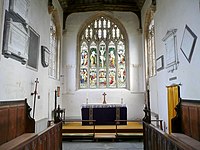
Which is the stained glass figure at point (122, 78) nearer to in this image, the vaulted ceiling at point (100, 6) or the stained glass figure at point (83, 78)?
the stained glass figure at point (83, 78)

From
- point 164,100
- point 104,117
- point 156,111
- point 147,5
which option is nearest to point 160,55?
point 164,100

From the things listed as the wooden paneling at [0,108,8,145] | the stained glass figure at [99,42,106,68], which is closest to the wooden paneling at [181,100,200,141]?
the wooden paneling at [0,108,8,145]

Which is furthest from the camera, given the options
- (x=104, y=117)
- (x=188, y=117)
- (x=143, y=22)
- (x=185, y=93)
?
(x=143, y=22)

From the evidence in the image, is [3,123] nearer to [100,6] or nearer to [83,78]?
[83,78]

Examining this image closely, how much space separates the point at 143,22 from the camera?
9.41 meters

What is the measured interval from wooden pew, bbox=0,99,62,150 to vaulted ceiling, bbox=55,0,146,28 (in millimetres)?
6380

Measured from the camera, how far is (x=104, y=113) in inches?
328

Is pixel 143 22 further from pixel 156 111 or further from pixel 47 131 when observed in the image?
pixel 47 131

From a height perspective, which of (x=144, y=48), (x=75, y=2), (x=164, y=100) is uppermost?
(x=75, y=2)

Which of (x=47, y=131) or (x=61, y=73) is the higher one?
(x=61, y=73)

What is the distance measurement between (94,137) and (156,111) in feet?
8.15

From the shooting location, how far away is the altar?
8242 millimetres

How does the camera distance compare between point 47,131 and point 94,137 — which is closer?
point 47,131

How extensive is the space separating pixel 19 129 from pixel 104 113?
4.30 metres
